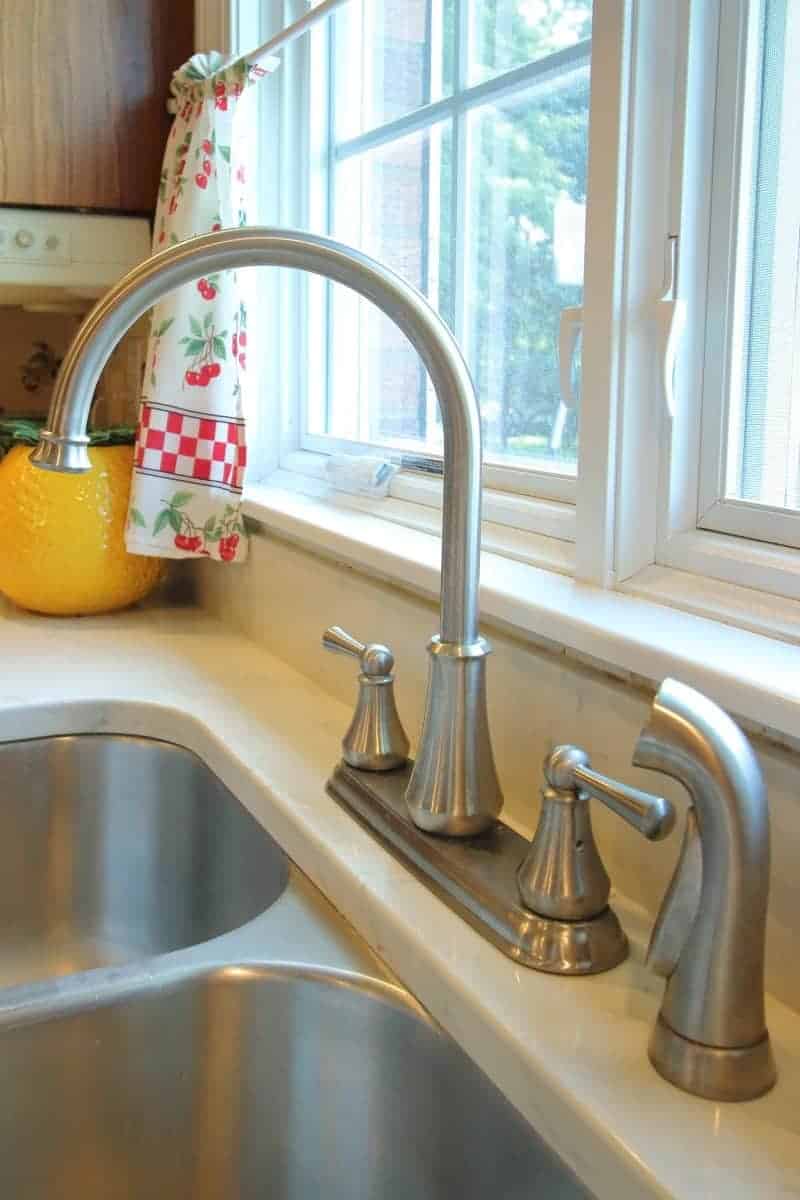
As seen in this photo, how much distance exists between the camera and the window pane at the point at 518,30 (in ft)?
3.67

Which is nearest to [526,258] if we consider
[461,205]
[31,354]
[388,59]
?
[461,205]

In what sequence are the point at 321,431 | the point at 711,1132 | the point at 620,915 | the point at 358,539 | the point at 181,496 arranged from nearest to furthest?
the point at 711,1132 < the point at 620,915 < the point at 358,539 < the point at 181,496 < the point at 321,431

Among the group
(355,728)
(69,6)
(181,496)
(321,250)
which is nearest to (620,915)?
(355,728)

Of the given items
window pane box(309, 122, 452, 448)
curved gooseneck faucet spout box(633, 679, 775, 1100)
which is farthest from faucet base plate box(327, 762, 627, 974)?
window pane box(309, 122, 452, 448)

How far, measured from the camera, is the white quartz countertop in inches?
21.9

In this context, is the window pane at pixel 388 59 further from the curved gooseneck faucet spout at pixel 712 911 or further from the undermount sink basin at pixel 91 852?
the curved gooseneck faucet spout at pixel 712 911

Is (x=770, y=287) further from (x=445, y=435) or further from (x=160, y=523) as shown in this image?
(x=160, y=523)

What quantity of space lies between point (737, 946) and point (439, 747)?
0.30 m

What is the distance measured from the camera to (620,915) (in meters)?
0.78

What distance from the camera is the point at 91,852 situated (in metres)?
1.29

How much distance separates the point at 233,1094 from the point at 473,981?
0.23 metres

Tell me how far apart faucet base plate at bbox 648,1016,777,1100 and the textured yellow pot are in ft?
3.86

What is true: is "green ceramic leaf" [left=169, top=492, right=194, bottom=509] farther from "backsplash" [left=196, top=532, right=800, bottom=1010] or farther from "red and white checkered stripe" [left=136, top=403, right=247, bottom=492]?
"backsplash" [left=196, top=532, right=800, bottom=1010]

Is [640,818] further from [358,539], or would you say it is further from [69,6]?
[69,6]
